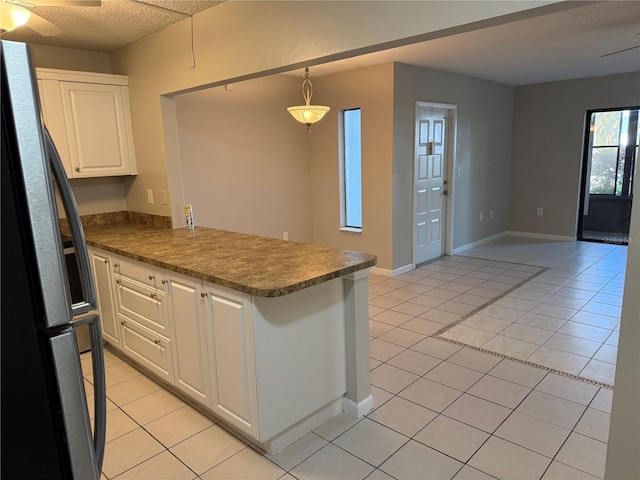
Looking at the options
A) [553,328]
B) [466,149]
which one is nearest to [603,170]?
[466,149]

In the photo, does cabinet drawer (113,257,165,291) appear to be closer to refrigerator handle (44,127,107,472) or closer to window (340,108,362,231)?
refrigerator handle (44,127,107,472)

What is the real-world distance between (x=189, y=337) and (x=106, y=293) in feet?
3.63

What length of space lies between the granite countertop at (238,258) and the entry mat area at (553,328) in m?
1.56

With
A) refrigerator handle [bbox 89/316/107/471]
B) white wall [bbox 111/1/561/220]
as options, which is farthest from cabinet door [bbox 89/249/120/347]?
refrigerator handle [bbox 89/316/107/471]

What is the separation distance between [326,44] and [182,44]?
4.44ft

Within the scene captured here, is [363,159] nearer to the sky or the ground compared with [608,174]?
nearer to the sky

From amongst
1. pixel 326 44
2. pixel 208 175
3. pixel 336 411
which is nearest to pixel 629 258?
pixel 326 44

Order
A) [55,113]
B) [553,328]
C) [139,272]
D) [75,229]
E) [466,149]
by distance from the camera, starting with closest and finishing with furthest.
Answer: [75,229]
[139,272]
[55,113]
[553,328]
[466,149]

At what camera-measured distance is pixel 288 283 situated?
1892mm

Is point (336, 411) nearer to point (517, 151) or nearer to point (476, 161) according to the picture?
point (476, 161)

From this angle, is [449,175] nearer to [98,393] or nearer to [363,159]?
[363,159]

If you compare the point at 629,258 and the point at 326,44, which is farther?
the point at 326,44

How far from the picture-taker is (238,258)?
239cm

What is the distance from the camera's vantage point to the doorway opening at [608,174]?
623 centimetres
